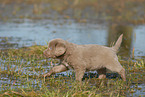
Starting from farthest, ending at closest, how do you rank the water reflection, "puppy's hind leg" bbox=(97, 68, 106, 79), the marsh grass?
1. the water reflection
2. "puppy's hind leg" bbox=(97, 68, 106, 79)
3. the marsh grass

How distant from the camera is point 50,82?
7.14 meters

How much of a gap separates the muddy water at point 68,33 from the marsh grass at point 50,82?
2.02 m

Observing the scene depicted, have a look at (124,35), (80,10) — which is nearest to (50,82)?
(124,35)

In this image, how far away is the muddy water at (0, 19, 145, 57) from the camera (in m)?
12.2

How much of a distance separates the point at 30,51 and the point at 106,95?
15.3 feet

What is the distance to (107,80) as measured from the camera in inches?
296

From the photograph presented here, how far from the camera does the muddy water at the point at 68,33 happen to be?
12.2 metres

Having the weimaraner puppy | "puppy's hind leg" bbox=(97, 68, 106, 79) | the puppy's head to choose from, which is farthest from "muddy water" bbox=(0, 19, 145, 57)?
the puppy's head

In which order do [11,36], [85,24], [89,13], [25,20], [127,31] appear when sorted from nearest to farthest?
[11,36] → [127,31] → [85,24] → [25,20] → [89,13]

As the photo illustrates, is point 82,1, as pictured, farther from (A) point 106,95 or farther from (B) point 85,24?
(A) point 106,95

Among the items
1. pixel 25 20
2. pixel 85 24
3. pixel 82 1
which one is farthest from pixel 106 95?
pixel 82 1

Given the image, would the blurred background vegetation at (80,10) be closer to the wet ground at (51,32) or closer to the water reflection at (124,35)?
the wet ground at (51,32)

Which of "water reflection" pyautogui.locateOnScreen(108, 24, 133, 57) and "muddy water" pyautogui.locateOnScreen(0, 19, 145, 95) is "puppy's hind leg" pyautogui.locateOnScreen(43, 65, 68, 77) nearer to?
"muddy water" pyautogui.locateOnScreen(0, 19, 145, 95)

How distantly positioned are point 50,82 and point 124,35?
759 centimetres
